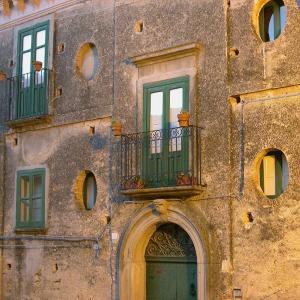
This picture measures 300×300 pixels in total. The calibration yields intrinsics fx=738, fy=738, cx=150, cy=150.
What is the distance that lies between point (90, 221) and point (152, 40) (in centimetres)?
425

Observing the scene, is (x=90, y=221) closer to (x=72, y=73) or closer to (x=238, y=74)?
(x=72, y=73)

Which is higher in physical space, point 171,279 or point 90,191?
point 90,191

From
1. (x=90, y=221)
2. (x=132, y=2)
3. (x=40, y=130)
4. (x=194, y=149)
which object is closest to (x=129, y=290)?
(x=90, y=221)

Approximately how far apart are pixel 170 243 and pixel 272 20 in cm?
499

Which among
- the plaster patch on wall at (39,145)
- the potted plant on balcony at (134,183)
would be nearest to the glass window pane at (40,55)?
the plaster patch on wall at (39,145)

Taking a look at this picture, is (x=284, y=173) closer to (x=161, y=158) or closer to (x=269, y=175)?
(x=269, y=175)

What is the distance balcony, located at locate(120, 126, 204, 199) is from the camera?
14406 mm

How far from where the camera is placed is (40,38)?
1845 centimetres

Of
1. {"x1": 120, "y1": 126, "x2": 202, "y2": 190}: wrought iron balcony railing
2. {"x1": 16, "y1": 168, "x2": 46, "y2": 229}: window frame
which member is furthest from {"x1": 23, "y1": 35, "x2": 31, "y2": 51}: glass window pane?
{"x1": 120, "y1": 126, "x2": 202, "y2": 190}: wrought iron balcony railing

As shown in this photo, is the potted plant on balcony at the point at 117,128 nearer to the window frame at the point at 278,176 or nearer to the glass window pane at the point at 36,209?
the glass window pane at the point at 36,209

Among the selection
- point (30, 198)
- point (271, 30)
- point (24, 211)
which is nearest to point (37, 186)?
point (30, 198)

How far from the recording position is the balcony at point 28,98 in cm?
1781

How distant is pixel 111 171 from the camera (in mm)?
16250

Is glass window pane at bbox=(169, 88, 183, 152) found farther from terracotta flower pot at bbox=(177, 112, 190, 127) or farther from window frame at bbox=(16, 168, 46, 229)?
window frame at bbox=(16, 168, 46, 229)
